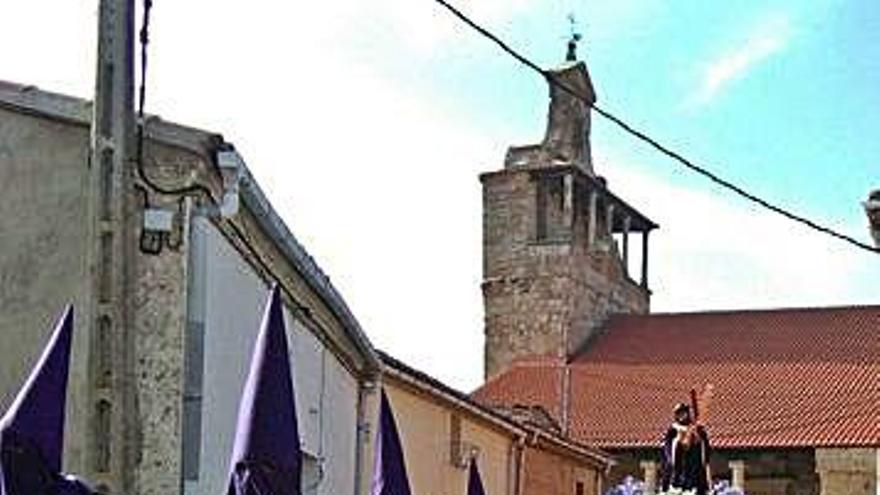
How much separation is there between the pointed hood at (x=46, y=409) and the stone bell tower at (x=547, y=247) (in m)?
37.7

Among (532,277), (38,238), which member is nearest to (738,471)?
(532,277)

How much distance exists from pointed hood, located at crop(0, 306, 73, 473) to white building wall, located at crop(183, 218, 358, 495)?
3.59m

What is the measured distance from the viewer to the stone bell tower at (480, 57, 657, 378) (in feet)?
147

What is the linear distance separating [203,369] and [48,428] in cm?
402

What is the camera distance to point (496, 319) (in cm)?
4584

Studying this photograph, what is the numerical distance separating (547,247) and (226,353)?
34218mm

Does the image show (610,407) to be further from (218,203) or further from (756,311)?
(218,203)

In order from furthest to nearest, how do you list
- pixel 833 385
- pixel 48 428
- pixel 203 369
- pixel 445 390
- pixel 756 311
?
pixel 756 311 → pixel 833 385 → pixel 445 390 → pixel 203 369 → pixel 48 428

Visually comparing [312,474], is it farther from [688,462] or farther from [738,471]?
[738,471]

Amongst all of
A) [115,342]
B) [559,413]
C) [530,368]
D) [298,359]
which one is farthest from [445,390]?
[530,368]

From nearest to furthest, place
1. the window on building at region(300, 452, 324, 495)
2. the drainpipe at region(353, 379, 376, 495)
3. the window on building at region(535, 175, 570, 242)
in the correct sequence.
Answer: the window on building at region(300, 452, 324, 495)
the drainpipe at region(353, 379, 376, 495)
the window on building at region(535, 175, 570, 242)

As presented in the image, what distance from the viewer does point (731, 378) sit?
40844 millimetres

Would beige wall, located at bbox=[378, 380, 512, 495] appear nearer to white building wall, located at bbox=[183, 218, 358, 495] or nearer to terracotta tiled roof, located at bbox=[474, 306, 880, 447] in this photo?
white building wall, located at bbox=[183, 218, 358, 495]

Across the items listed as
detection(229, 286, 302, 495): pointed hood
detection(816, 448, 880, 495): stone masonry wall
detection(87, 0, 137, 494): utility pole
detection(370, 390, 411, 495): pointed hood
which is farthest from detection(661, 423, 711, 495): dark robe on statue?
detection(816, 448, 880, 495): stone masonry wall
